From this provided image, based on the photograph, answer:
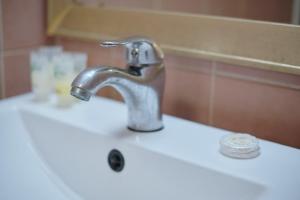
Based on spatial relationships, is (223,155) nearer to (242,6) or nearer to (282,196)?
(282,196)

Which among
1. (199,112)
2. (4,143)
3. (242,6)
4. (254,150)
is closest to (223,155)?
(254,150)

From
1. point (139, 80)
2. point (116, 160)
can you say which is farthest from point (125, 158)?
point (139, 80)

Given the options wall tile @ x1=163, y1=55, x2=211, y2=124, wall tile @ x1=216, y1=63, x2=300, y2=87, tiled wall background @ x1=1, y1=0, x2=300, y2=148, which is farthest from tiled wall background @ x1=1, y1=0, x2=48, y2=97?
wall tile @ x1=216, y1=63, x2=300, y2=87

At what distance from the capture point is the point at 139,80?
691 mm

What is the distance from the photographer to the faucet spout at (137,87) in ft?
2.07

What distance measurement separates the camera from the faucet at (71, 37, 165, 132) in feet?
2.11

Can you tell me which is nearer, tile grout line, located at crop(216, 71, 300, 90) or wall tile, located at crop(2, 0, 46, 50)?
tile grout line, located at crop(216, 71, 300, 90)

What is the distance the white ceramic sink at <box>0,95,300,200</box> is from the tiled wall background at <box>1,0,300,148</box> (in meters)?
0.04

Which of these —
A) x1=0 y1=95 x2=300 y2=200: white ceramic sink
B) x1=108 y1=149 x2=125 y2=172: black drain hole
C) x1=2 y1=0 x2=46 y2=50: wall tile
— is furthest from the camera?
x1=2 y1=0 x2=46 y2=50: wall tile

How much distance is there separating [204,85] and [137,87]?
14 cm

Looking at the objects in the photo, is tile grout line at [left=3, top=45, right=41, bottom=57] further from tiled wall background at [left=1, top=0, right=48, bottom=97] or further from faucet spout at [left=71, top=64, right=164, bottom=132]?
faucet spout at [left=71, top=64, right=164, bottom=132]

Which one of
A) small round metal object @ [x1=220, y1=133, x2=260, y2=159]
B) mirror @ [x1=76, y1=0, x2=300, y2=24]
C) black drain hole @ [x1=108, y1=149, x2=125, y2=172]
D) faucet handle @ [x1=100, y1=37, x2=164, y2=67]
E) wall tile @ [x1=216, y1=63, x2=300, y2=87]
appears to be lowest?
black drain hole @ [x1=108, y1=149, x2=125, y2=172]

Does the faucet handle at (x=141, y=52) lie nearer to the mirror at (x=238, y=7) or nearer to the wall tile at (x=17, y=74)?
the mirror at (x=238, y=7)

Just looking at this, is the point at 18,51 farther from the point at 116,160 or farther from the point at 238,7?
the point at 238,7
